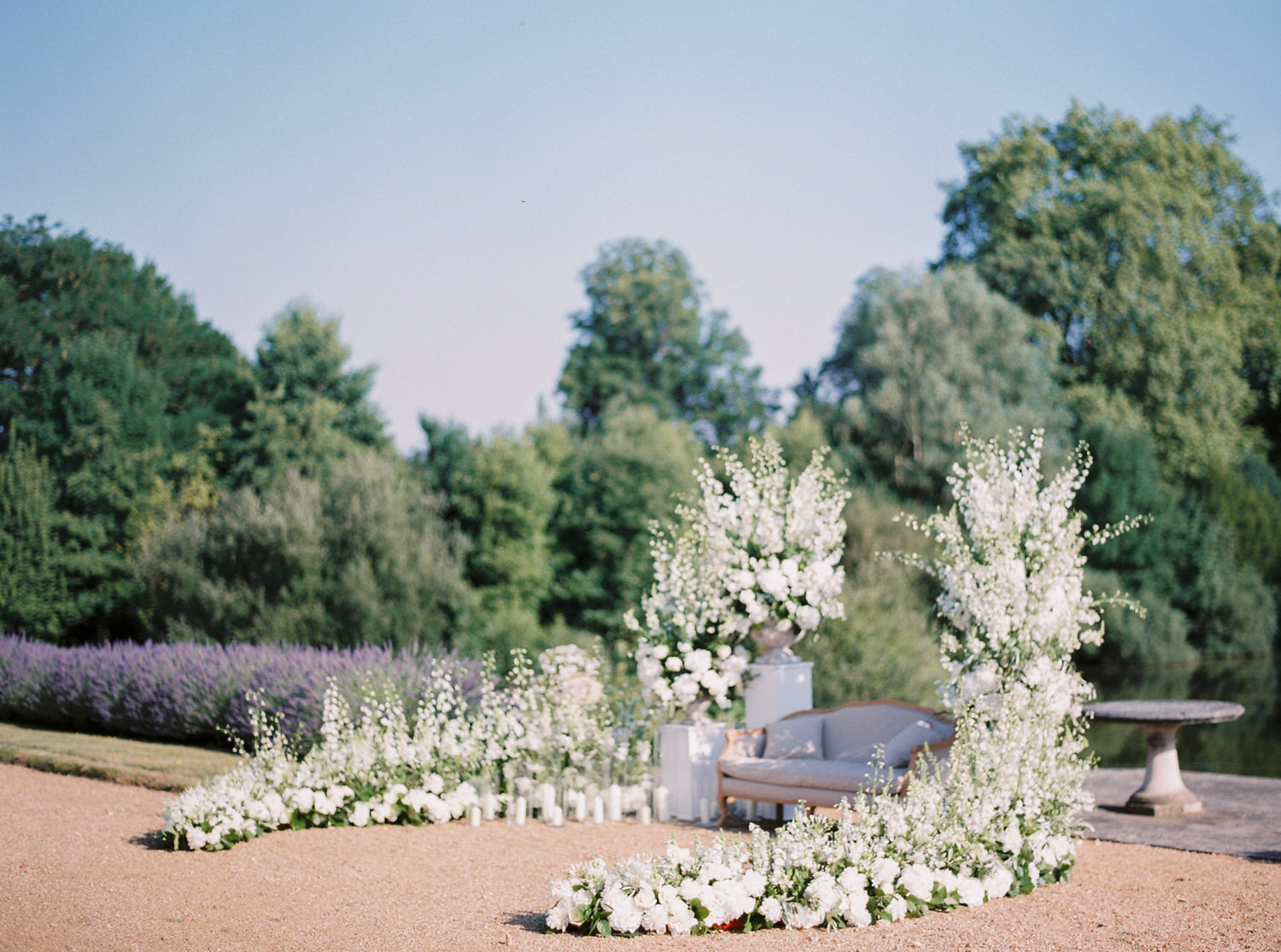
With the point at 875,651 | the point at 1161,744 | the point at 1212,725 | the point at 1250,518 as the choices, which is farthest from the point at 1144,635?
the point at 1161,744

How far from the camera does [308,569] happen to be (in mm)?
20109

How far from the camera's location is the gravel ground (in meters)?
4.82

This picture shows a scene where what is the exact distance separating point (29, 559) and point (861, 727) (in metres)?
20.4

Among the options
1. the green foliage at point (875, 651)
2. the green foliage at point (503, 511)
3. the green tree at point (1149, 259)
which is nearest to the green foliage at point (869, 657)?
the green foliage at point (875, 651)

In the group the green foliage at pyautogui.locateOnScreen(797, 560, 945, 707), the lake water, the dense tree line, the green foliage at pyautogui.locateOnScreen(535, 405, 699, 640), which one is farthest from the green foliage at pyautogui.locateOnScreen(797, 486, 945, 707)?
the green foliage at pyautogui.locateOnScreen(535, 405, 699, 640)

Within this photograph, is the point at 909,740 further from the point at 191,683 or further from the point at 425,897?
the point at 191,683

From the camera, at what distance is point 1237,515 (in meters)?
28.3

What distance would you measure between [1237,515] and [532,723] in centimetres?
2555

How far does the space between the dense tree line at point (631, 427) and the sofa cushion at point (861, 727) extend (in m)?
12.9

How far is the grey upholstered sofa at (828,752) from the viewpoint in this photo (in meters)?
6.99

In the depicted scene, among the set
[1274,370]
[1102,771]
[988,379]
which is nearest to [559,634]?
[988,379]

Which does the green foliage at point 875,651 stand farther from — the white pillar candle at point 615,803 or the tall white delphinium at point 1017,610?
the tall white delphinium at point 1017,610

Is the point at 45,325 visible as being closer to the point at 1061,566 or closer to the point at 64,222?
the point at 64,222

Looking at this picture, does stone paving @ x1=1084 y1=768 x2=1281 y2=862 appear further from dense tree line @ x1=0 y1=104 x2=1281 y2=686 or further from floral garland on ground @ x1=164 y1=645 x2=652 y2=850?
dense tree line @ x1=0 y1=104 x2=1281 y2=686
